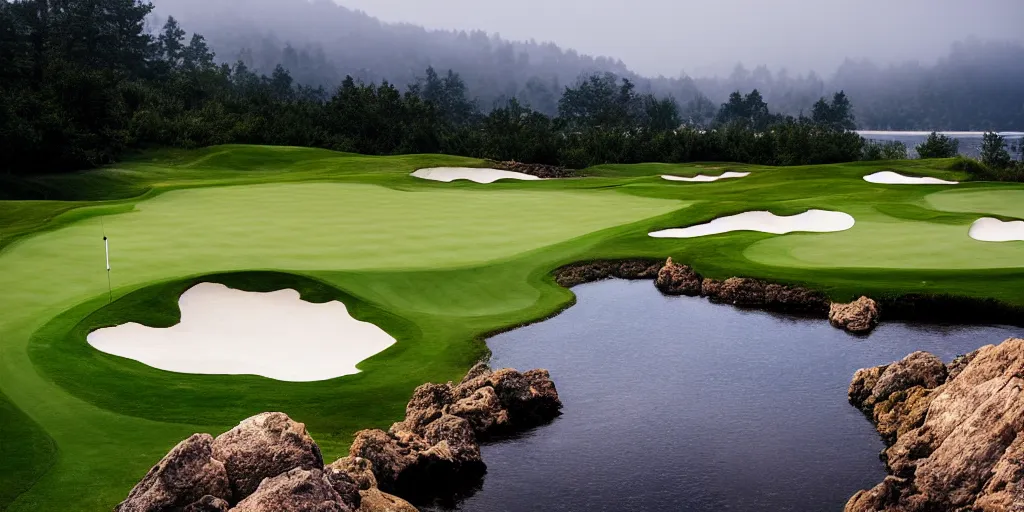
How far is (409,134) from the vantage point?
3125 inches

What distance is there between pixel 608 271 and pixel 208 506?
52.8 ft

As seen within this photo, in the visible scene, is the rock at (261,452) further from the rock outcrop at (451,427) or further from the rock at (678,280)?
the rock at (678,280)

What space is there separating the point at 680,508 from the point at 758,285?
11.4 m

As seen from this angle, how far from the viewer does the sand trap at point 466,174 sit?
150 ft

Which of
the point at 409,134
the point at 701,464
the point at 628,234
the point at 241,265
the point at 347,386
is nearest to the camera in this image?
the point at 701,464

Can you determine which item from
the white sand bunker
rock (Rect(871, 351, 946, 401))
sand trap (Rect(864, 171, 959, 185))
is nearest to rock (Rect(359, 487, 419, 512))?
the white sand bunker

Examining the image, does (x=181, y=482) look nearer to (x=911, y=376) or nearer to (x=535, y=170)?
(x=911, y=376)

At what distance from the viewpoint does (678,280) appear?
2297 cm

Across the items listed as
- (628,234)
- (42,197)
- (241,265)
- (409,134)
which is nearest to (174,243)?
(241,265)

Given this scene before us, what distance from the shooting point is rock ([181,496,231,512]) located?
9172 millimetres

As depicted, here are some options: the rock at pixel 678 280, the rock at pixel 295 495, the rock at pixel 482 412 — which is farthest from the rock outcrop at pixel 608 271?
the rock at pixel 295 495

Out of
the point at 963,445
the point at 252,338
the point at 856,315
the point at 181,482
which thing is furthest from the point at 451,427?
the point at 856,315

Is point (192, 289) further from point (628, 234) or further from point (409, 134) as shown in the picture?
point (409, 134)

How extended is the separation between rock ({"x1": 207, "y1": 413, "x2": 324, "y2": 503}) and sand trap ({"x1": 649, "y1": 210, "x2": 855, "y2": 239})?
60.7ft
